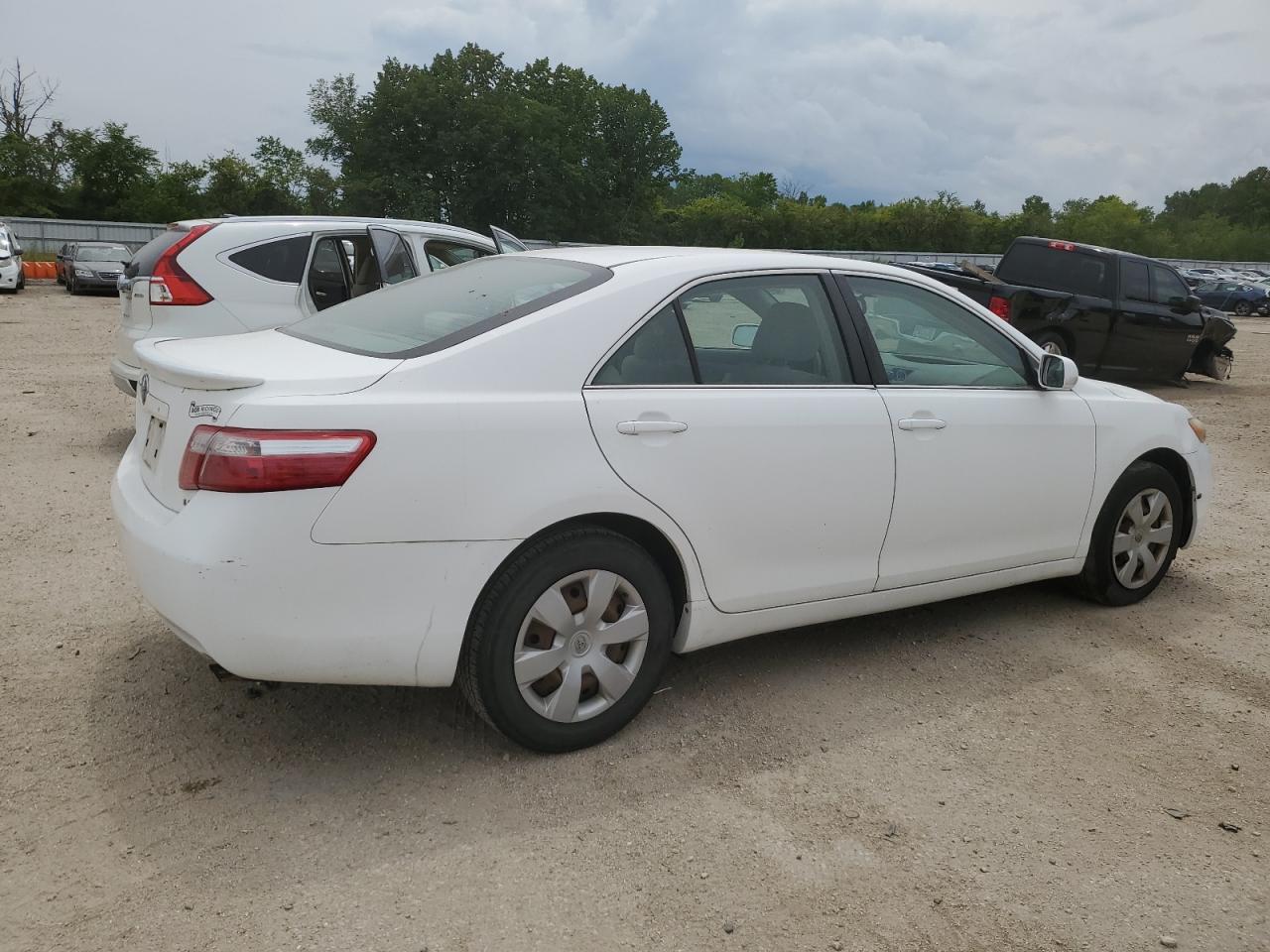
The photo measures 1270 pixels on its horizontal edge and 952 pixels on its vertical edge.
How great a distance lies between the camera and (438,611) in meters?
3.09

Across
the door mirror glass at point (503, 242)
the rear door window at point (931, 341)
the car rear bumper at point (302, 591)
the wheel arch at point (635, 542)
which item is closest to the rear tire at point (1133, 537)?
the rear door window at point (931, 341)

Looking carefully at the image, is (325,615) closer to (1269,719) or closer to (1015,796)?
(1015,796)

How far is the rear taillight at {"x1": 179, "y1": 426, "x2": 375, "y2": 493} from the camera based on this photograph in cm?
290

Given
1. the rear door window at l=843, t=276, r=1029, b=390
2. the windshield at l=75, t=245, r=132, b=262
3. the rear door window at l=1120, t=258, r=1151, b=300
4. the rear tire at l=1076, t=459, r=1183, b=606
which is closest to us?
the rear door window at l=843, t=276, r=1029, b=390

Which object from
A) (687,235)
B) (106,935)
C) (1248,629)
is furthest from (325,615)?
(687,235)

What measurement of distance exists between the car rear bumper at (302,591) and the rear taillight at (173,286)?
4.56 meters

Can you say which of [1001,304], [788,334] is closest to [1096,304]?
[1001,304]

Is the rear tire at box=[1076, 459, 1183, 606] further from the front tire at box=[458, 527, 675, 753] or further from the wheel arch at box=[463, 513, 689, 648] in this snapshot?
the front tire at box=[458, 527, 675, 753]

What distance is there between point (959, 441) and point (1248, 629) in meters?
1.96

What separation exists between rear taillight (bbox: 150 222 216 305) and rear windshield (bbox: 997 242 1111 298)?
10.2 meters

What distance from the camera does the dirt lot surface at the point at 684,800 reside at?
8.82 ft

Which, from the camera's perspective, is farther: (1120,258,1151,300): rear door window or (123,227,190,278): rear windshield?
(1120,258,1151,300): rear door window

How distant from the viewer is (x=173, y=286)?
286 inches

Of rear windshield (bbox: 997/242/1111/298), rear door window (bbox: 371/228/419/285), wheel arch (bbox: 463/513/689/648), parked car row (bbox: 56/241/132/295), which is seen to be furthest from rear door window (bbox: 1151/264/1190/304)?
parked car row (bbox: 56/241/132/295)
